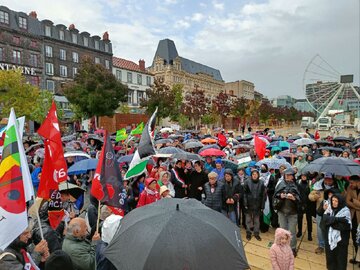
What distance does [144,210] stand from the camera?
3.17m

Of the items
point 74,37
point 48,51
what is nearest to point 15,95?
point 48,51

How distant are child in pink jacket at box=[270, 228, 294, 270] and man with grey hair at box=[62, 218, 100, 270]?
2609mm

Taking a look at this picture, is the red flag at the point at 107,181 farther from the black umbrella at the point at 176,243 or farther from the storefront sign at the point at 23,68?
the storefront sign at the point at 23,68

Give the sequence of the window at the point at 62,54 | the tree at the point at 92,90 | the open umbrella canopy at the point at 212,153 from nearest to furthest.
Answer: the open umbrella canopy at the point at 212,153
the tree at the point at 92,90
the window at the point at 62,54

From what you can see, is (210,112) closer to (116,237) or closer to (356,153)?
(356,153)

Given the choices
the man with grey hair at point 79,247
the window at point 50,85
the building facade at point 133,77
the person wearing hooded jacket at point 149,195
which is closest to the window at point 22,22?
the window at point 50,85

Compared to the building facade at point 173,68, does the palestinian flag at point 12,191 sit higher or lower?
lower

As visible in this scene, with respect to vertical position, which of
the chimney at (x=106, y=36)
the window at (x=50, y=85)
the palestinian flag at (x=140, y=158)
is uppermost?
the chimney at (x=106, y=36)

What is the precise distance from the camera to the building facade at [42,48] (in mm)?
38281

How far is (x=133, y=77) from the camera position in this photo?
183 ft

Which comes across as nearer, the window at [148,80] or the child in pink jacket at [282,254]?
the child in pink jacket at [282,254]

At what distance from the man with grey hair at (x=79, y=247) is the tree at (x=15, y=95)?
27417mm

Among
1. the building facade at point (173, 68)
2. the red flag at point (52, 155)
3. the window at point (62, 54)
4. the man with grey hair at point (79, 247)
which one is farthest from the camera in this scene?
the building facade at point (173, 68)

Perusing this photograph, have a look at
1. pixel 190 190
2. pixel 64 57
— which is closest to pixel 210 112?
pixel 64 57
